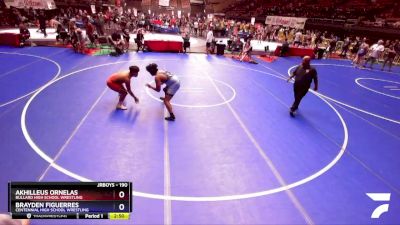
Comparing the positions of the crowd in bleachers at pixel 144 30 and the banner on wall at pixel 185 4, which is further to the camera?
the banner on wall at pixel 185 4

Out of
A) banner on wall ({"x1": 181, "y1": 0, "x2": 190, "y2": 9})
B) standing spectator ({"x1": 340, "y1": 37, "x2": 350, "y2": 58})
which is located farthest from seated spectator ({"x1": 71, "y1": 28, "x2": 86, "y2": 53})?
banner on wall ({"x1": 181, "y1": 0, "x2": 190, "y2": 9})

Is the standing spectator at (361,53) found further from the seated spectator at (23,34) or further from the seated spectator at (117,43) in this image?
the seated spectator at (23,34)

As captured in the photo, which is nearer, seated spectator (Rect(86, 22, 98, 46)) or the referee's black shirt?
the referee's black shirt

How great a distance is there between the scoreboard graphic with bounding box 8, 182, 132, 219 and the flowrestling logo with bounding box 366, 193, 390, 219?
426 cm

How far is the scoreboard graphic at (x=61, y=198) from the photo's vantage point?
3137mm

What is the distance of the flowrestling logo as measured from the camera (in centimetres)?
465

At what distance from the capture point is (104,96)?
29.4 ft

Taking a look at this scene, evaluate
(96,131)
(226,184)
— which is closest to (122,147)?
(96,131)

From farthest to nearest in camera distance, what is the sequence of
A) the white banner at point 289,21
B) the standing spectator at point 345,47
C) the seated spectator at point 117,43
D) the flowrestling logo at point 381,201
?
the white banner at point 289,21
the standing spectator at point 345,47
the seated spectator at point 117,43
the flowrestling logo at point 381,201

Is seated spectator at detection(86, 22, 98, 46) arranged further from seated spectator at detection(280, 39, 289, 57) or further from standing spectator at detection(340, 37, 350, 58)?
standing spectator at detection(340, 37, 350, 58)

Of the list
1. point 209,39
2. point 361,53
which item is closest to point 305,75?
point 209,39

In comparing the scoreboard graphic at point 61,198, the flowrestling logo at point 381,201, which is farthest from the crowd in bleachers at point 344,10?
the scoreboard graphic at point 61,198

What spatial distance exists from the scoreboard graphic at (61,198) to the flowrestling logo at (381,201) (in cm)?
426

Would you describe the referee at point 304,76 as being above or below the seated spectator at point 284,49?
below
